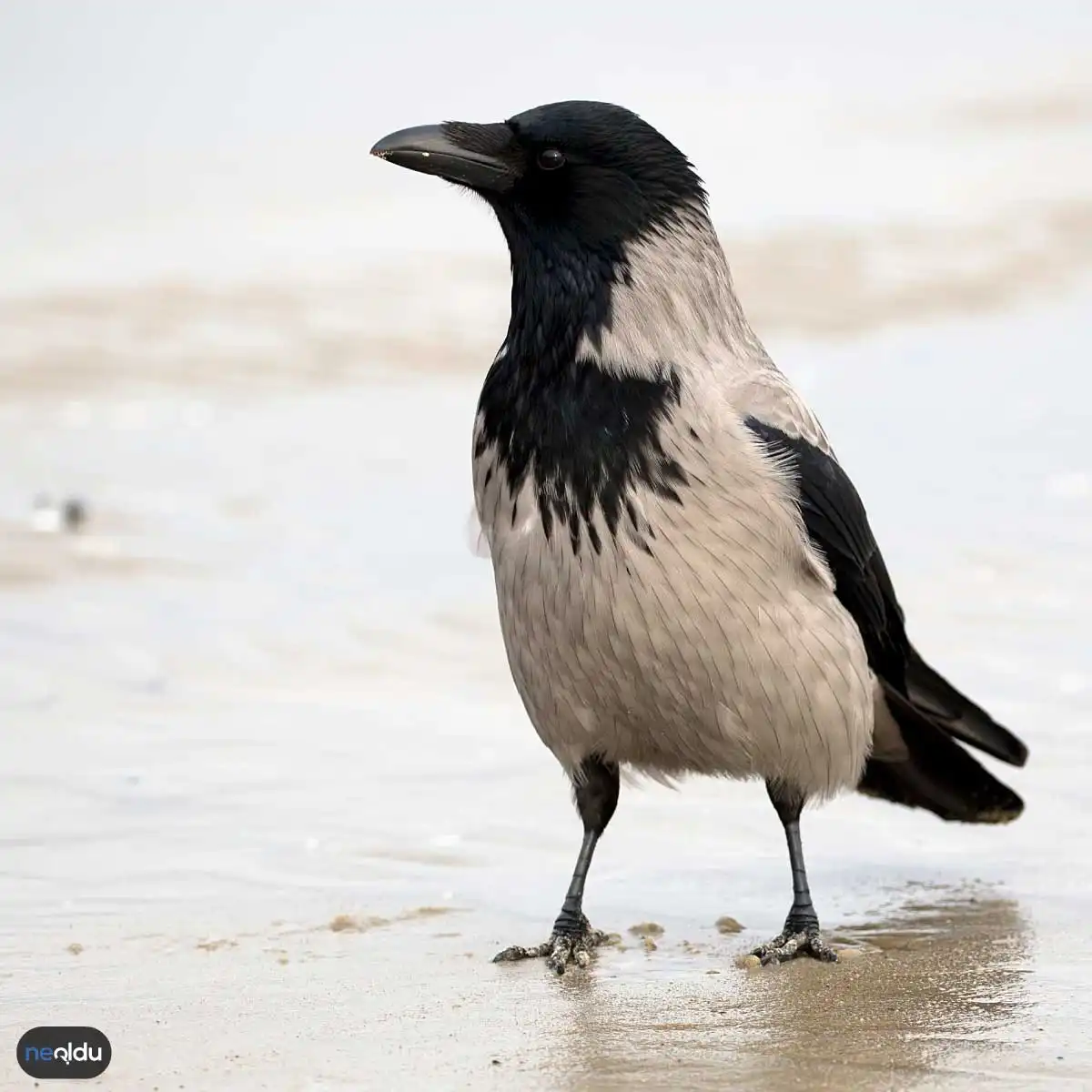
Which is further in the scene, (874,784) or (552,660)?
(874,784)

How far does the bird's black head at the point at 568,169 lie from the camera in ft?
18.3

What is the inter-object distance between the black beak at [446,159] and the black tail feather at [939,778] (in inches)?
74.2

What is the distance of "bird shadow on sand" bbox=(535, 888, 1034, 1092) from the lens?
4.28 m

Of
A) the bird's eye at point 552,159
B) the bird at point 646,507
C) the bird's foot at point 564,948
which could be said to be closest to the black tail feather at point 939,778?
the bird at point 646,507

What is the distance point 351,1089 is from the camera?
164 inches

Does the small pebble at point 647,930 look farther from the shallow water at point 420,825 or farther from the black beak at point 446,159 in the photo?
the black beak at point 446,159

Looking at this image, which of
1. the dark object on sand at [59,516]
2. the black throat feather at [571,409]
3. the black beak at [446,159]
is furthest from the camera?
the dark object on sand at [59,516]

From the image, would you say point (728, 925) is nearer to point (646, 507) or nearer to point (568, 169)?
point (646, 507)

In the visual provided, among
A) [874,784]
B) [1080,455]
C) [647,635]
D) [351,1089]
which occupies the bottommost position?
[351,1089]

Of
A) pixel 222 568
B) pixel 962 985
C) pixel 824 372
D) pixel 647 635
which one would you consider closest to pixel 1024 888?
pixel 962 985

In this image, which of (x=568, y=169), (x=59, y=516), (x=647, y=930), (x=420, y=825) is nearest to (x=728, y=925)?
(x=647, y=930)

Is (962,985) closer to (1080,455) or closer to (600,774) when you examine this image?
(600,774)

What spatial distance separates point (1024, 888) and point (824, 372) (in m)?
7.99

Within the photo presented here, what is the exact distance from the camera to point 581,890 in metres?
5.57
